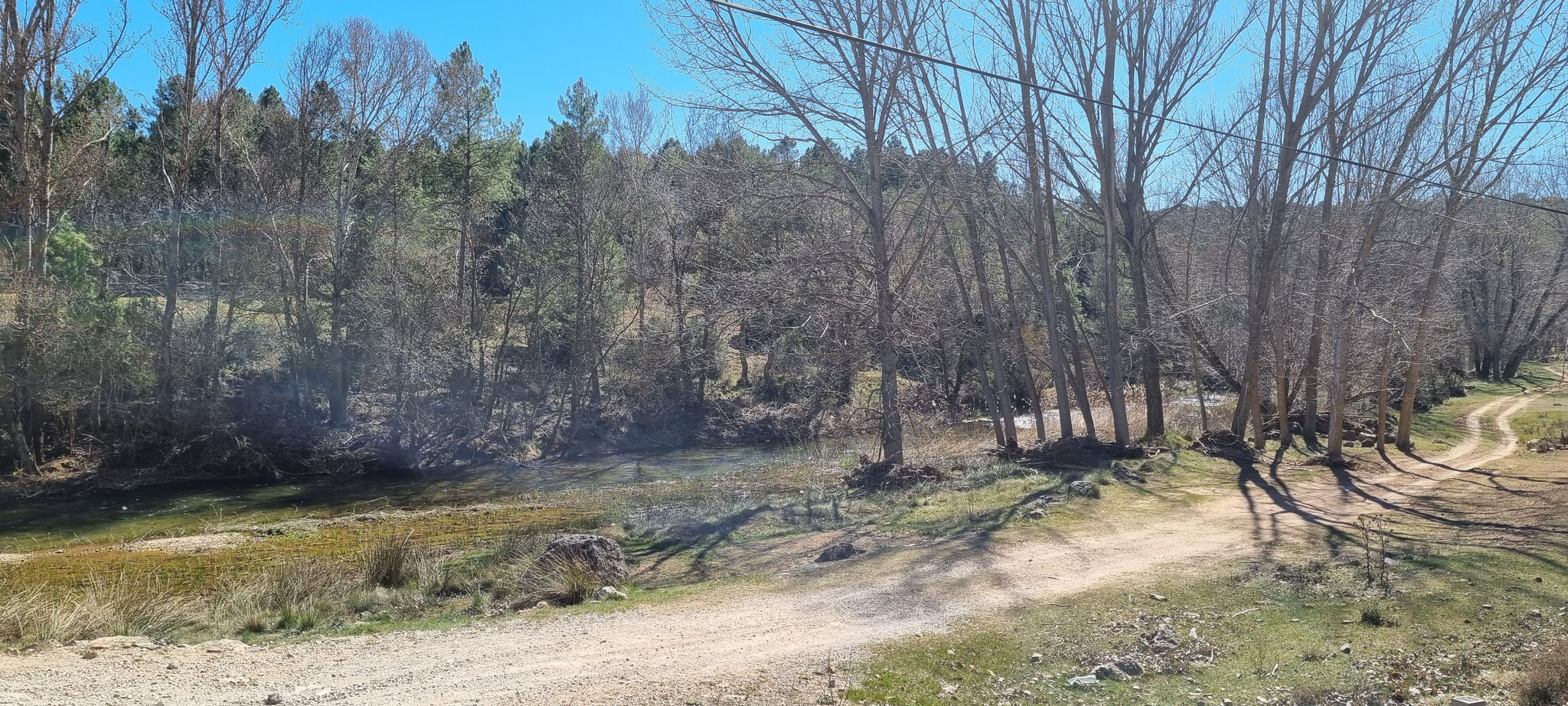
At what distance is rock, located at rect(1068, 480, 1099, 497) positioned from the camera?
48.1 feet

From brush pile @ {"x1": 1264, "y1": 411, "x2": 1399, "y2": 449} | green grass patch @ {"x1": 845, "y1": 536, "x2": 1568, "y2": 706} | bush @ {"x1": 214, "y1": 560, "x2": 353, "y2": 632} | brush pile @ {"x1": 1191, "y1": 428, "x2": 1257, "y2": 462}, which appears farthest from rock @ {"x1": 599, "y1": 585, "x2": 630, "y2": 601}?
brush pile @ {"x1": 1264, "y1": 411, "x2": 1399, "y2": 449}

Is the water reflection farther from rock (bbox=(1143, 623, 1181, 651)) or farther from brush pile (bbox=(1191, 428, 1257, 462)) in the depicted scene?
rock (bbox=(1143, 623, 1181, 651))

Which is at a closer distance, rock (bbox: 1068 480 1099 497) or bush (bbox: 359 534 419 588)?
bush (bbox: 359 534 419 588)

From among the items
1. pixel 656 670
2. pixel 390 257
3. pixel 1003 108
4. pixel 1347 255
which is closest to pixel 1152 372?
pixel 1347 255

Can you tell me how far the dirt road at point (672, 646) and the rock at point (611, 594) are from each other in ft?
2.34

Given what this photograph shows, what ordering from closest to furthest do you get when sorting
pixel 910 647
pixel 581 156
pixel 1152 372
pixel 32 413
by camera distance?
pixel 910 647 → pixel 1152 372 → pixel 32 413 → pixel 581 156

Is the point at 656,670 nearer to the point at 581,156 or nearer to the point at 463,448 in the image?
the point at 463,448

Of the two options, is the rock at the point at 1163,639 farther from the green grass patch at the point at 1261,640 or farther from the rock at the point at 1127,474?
the rock at the point at 1127,474

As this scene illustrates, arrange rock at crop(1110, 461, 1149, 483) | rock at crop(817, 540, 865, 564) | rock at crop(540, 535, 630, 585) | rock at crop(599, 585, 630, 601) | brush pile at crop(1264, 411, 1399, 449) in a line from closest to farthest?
rock at crop(599, 585, 630, 601) < rock at crop(540, 535, 630, 585) < rock at crop(817, 540, 865, 564) < rock at crop(1110, 461, 1149, 483) < brush pile at crop(1264, 411, 1399, 449)

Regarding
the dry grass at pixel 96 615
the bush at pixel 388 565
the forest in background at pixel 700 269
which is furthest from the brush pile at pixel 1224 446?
the dry grass at pixel 96 615

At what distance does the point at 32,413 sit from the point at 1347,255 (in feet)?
101

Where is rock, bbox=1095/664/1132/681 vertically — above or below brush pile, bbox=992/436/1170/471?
below

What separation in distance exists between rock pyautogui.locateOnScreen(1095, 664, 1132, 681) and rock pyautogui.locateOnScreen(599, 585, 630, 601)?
198 inches

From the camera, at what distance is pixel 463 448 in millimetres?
29562
